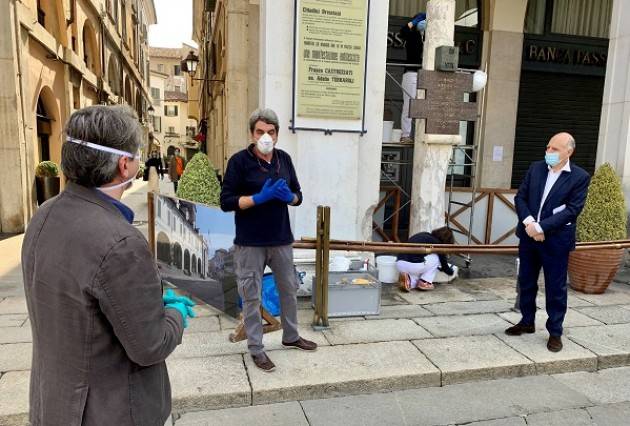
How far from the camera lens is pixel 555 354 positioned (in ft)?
13.3

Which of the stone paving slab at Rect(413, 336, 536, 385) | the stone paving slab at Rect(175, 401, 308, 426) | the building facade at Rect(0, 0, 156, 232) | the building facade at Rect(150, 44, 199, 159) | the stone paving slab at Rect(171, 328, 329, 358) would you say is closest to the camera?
the stone paving slab at Rect(175, 401, 308, 426)

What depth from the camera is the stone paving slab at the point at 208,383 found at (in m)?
3.20

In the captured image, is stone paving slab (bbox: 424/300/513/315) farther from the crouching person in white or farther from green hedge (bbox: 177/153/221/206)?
green hedge (bbox: 177/153/221/206)

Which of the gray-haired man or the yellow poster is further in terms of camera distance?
the yellow poster

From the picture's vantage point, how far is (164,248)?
5.19m

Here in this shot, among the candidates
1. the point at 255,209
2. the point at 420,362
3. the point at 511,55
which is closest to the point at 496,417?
the point at 420,362

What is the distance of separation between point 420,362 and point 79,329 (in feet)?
9.94

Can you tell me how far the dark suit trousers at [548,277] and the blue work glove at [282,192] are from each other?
2376 mm

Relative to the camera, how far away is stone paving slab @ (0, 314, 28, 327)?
437 centimetres

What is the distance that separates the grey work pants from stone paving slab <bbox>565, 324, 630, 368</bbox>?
2825mm

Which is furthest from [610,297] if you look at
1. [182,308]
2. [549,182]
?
[182,308]

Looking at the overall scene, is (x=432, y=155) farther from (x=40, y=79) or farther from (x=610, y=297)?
(x=40, y=79)

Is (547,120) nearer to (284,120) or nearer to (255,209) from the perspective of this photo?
(284,120)

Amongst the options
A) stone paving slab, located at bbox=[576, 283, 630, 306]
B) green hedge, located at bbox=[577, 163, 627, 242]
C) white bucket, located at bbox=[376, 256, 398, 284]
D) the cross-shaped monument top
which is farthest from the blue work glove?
green hedge, located at bbox=[577, 163, 627, 242]
